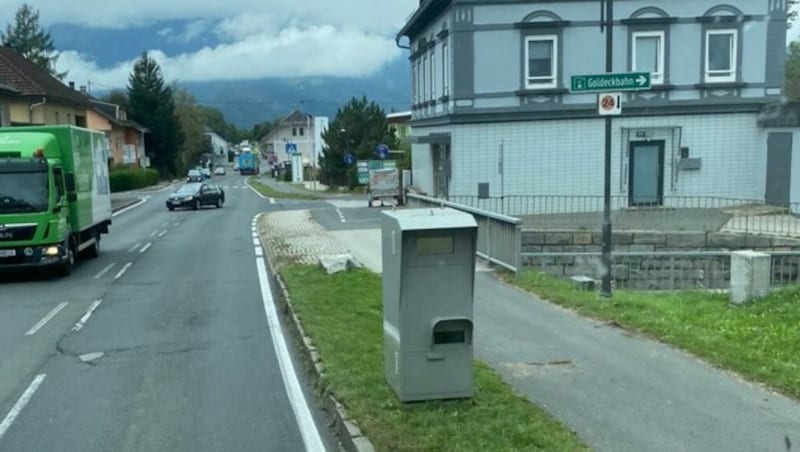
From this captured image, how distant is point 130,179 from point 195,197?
32.2 meters

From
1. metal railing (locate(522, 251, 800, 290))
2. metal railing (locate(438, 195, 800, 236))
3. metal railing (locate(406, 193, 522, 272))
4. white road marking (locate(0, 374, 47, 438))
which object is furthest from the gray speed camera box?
metal railing (locate(438, 195, 800, 236))

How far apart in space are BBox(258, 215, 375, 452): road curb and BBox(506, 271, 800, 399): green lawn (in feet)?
12.8

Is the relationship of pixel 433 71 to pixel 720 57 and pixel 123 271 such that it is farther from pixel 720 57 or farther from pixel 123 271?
pixel 123 271

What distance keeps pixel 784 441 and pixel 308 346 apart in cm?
537

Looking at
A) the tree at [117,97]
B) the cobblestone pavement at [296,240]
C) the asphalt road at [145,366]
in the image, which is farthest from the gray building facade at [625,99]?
the tree at [117,97]

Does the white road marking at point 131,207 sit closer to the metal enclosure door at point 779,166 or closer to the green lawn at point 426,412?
the metal enclosure door at point 779,166

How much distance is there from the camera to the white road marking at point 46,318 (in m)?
12.3

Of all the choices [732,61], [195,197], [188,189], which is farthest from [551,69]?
[188,189]

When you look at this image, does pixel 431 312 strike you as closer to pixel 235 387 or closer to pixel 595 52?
pixel 235 387

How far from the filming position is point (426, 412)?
682cm

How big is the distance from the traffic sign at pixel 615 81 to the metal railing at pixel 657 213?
10.7 meters

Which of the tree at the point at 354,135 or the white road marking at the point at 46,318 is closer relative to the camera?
the white road marking at the point at 46,318

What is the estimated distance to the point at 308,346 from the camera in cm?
998

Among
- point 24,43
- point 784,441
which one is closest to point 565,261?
point 784,441
